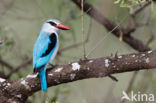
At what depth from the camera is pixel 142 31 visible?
6254mm

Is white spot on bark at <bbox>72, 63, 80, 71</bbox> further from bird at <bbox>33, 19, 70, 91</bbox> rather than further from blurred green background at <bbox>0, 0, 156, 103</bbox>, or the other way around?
blurred green background at <bbox>0, 0, 156, 103</bbox>

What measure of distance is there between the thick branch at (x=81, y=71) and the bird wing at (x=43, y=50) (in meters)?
0.38

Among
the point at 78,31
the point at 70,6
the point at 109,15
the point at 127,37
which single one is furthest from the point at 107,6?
the point at 78,31

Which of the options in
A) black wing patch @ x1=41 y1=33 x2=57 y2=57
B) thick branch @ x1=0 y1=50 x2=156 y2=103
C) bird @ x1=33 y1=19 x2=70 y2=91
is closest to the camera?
thick branch @ x1=0 y1=50 x2=156 y2=103

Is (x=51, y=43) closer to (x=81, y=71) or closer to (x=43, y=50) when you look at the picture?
(x=43, y=50)

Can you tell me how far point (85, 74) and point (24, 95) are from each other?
2.35ft

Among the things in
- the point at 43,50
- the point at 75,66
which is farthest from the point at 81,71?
the point at 43,50

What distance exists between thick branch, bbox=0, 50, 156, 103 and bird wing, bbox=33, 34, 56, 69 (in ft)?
1.24

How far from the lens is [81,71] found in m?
3.18

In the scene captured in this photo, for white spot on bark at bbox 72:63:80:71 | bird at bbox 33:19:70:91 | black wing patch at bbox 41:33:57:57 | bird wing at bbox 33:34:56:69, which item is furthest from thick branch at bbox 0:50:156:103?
black wing patch at bbox 41:33:57:57

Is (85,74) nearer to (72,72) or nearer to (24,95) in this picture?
(72,72)

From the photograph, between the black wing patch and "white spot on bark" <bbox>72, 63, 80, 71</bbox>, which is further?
the black wing patch

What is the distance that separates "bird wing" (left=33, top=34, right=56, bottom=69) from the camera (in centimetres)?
386

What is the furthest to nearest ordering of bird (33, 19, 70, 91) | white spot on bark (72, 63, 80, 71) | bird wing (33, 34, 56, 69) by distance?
bird wing (33, 34, 56, 69), bird (33, 19, 70, 91), white spot on bark (72, 63, 80, 71)
